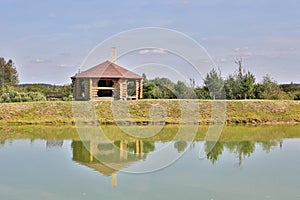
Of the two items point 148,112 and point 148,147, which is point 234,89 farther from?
point 148,147

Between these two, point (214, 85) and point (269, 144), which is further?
point (214, 85)

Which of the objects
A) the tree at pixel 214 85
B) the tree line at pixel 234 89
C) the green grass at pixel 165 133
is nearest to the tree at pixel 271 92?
the tree line at pixel 234 89

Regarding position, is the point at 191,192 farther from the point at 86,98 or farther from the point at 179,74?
the point at 86,98

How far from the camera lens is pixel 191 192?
5.95m

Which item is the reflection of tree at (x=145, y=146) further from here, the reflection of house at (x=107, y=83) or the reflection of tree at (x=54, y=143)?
the reflection of house at (x=107, y=83)

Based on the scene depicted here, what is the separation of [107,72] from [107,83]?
4.12ft

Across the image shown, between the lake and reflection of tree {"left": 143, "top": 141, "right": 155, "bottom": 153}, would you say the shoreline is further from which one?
reflection of tree {"left": 143, "top": 141, "right": 155, "bottom": 153}

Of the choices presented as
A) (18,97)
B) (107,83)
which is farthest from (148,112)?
(18,97)

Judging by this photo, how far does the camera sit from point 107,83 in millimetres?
21750

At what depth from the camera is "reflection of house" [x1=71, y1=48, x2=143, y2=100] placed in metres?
20.3

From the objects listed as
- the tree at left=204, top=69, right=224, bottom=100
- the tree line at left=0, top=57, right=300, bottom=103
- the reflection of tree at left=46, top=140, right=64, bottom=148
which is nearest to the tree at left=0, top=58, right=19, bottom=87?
the tree line at left=0, top=57, right=300, bottom=103

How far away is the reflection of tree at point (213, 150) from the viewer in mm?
9047

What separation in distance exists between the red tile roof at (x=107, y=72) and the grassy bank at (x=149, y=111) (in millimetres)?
2523

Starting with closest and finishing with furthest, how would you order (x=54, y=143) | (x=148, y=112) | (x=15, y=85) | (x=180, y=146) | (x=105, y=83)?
(x=180, y=146), (x=54, y=143), (x=148, y=112), (x=105, y=83), (x=15, y=85)
